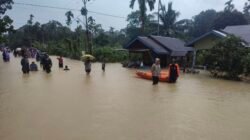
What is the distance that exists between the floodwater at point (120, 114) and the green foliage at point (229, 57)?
23.3ft

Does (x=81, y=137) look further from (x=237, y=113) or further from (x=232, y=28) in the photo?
(x=232, y=28)

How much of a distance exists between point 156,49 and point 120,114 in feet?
76.5

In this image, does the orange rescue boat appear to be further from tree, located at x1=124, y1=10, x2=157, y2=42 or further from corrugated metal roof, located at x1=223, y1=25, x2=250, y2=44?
tree, located at x1=124, y1=10, x2=157, y2=42

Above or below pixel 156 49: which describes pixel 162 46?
above

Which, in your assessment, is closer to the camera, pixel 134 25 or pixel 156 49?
pixel 156 49

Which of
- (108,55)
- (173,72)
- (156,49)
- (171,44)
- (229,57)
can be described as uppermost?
(171,44)

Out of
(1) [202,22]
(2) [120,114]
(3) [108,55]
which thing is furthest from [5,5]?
(1) [202,22]

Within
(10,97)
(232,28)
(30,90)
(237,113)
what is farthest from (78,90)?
(232,28)

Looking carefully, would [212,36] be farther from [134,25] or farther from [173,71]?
[134,25]

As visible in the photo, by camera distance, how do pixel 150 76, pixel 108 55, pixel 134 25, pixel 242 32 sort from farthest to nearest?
pixel 134 25, pixel 108 55, pixel 242 32, pixel 150 76

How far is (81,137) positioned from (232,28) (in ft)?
86.9

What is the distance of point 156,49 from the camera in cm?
3334

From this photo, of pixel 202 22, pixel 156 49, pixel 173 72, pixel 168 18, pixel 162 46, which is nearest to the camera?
pixel 173 72

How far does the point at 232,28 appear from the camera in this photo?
31203mm
